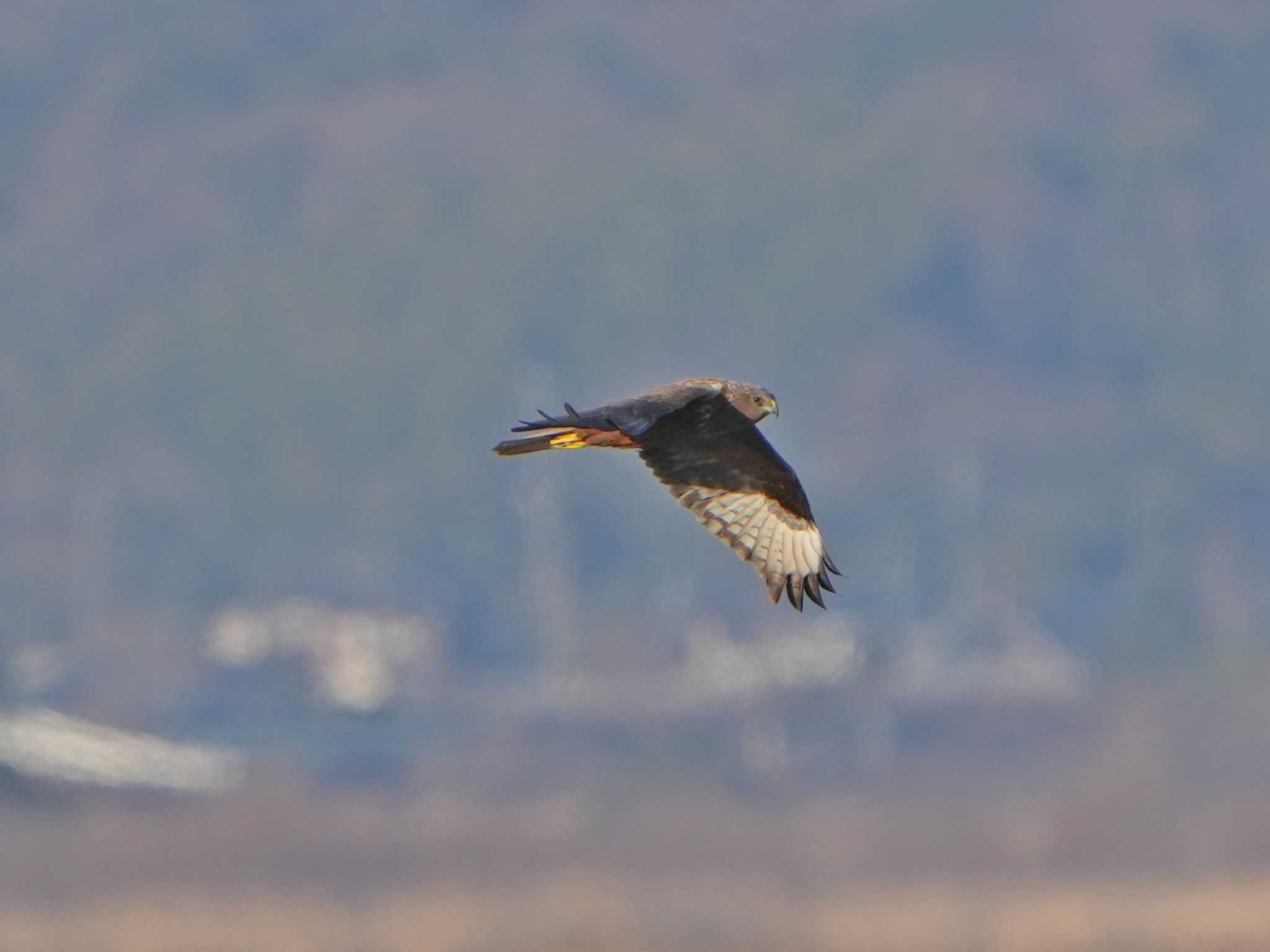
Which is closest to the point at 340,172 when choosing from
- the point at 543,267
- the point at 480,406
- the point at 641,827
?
the point at 543,267

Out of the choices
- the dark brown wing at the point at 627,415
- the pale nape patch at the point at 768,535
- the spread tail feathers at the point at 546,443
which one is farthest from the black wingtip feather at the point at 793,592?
the spread tail feathers at the point at 546,443

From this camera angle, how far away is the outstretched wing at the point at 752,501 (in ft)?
40.5

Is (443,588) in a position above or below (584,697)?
above

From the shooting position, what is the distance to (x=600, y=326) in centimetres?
8850

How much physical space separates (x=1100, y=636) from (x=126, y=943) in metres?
29.8

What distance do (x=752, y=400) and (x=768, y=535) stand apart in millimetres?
1091

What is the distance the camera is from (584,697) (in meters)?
45.6

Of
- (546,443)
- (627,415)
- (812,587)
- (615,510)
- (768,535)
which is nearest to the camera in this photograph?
(627,415)

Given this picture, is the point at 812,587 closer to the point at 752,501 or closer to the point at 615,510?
the point at 752,501

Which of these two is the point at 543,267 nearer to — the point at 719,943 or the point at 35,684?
the point at 35,684

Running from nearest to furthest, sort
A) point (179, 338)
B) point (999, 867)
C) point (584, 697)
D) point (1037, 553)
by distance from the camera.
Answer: point (999, 867)
point (584, 697)
point (1037, 553)
point (179, 338)

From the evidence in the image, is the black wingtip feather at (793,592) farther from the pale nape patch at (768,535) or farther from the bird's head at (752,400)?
the bird's head at (752,400)

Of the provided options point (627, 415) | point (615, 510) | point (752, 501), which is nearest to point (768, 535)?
point (752, 501)

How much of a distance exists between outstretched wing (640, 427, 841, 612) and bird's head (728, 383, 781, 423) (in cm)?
66
